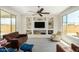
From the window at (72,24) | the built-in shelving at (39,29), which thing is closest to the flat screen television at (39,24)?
the built-in shelving at (39,29)

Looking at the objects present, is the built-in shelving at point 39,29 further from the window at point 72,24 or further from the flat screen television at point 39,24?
the window at point 72,24

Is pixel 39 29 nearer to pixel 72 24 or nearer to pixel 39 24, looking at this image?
pixel 39 24

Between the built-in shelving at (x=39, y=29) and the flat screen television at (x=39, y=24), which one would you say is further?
the built-in shelving at (x=39, y=29)

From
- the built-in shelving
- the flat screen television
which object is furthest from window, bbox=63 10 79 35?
the flat screen television

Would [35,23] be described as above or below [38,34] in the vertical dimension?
above

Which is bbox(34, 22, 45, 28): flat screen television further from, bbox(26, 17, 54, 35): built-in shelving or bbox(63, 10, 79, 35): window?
bbox(63, 10, 79, 35): window

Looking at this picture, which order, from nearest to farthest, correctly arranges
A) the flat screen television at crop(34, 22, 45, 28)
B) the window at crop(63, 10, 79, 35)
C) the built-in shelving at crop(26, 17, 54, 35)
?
the window at crop(63, 10, 79, 35) → the flat screen television at crop(34, 22, 45, 28) → the built-in shelving at crop(26, 17, 54, 35)

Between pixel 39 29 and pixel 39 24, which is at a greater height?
pixel 39 24

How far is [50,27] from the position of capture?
1561 cm

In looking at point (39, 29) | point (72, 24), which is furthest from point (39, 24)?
point (72, 24)

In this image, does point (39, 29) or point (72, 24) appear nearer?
point (72, 24)
